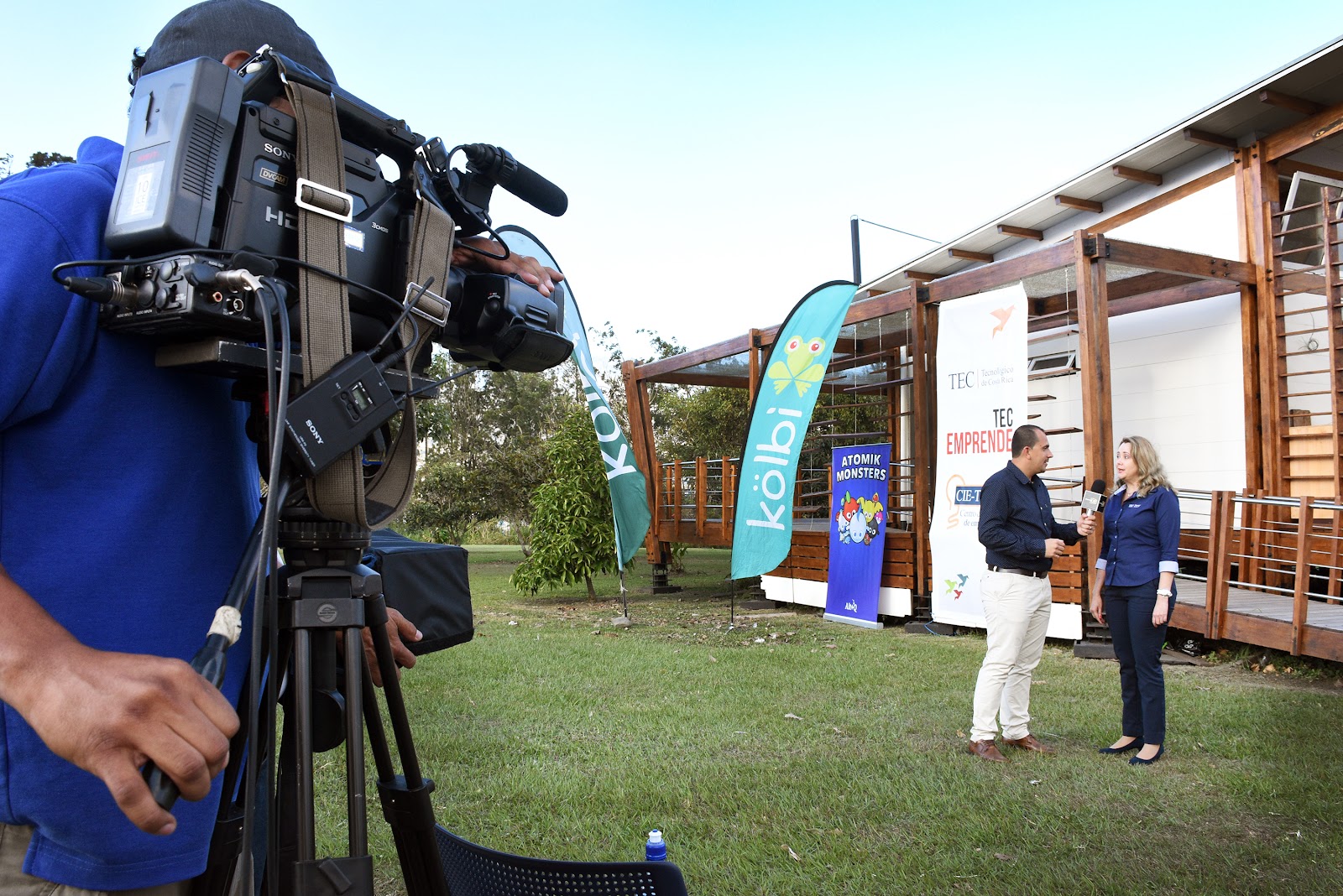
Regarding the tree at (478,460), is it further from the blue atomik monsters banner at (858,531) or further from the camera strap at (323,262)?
the camera strap at (323,262)

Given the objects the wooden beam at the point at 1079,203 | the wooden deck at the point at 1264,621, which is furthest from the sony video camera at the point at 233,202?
the wooden beam at the point at 1079,203

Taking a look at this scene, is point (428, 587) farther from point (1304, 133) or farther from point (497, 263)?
point (1304, 133)

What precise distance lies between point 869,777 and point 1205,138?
8.19 metres

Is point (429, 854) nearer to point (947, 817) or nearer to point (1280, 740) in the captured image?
point (947, 817)

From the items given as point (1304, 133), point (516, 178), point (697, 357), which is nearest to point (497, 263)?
point (516, 178)

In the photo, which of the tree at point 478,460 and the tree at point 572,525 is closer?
the tree at point 572,525

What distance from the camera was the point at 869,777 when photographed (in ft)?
15.3

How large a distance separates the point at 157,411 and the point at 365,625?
0.37 meters

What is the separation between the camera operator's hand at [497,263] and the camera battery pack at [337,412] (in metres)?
0.40

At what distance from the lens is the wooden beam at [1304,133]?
8688 mm

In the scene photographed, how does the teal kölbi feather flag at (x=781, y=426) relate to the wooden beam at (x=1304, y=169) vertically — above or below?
below

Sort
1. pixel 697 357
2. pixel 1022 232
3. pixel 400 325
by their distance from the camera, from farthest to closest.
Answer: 1. pixel 697 357
2. pixel 1022 232
3. pixel 400 325

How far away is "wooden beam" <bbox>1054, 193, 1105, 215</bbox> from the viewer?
1102 centimetres

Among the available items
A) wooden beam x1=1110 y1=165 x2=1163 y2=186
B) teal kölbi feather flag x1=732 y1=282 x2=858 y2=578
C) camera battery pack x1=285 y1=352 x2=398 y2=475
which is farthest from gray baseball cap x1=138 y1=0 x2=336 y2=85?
wooden beam x1=1110 y1=165 x2=1163 y2=186
